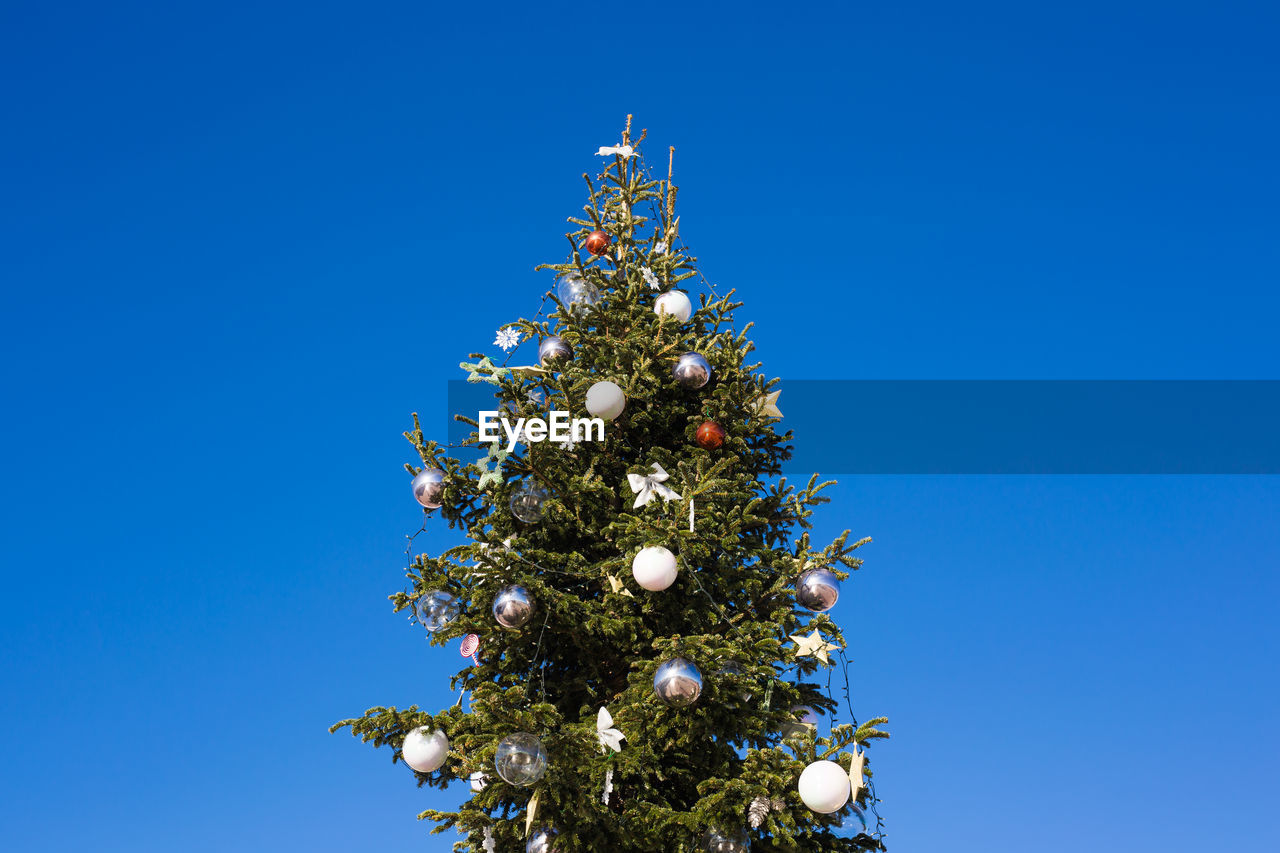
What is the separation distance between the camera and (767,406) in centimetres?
861

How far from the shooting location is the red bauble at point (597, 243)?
9422mm

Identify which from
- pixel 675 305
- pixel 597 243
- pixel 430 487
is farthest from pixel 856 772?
pixel 597 243

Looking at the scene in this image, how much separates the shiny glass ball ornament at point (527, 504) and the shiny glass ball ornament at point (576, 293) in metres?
1.93

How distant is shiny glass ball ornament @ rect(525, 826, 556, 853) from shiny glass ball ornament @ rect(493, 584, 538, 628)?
56.0 inches

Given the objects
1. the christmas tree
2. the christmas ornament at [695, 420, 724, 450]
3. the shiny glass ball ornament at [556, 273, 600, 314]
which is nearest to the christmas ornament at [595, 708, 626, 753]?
the christmas tree

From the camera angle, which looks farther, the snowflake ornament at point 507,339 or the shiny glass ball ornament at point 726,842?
the snowflake ornament at point 507,339

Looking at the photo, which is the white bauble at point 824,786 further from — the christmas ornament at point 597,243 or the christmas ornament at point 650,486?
the christmas ornament at point 597,243

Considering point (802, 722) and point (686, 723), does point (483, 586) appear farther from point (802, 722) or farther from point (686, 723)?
point (802, 722)

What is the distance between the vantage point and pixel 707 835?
668cm

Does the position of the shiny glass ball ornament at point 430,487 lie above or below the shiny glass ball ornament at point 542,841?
above

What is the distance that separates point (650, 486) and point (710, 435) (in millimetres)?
727

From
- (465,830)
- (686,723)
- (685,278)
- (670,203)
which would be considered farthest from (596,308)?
(465,830)

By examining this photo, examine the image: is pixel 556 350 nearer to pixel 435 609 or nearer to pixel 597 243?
pixel 597 243

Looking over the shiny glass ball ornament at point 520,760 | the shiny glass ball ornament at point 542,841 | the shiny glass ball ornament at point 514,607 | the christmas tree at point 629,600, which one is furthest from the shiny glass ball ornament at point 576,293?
the shiny glass ball ornament at point 542,841
